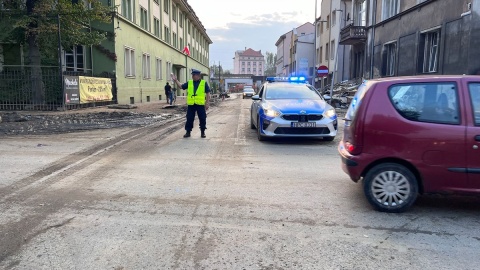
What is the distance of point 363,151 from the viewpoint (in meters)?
4.51

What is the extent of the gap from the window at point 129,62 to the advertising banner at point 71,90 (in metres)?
7.59

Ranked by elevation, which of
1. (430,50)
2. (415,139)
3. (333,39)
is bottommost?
(415,139)

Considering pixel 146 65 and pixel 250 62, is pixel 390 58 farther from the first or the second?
pixel 250 62

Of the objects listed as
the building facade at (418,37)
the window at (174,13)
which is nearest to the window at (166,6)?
the window at (174,13)

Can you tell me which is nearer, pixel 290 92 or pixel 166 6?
pixel 290 92

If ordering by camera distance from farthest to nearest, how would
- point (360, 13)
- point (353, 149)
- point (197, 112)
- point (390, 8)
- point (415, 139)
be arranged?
point (360, 13)
point (390, 8)
point (197, 112)
point (353, 149)
point (415, 139)

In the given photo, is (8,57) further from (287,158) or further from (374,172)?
(374,172)

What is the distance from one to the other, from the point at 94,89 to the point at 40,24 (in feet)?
13.1

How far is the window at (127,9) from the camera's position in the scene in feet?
83.5

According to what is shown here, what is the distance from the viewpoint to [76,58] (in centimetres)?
2291

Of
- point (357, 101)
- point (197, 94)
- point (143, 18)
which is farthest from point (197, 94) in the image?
point (143, 18)

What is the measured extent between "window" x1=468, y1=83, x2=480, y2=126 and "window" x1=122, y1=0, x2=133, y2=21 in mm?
24572

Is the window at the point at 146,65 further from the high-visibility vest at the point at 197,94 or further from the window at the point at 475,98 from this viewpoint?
the window at the point at 475,98

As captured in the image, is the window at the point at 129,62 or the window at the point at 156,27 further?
the window at the point at 156,27
